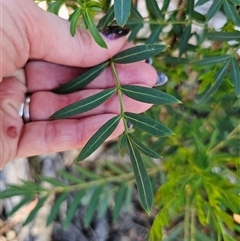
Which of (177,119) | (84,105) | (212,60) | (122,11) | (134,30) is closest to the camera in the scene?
(122,11)

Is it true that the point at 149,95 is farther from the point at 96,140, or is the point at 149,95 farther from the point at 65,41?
the point at 65,41

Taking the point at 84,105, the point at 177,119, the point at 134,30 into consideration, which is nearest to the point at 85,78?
the point at 84,105

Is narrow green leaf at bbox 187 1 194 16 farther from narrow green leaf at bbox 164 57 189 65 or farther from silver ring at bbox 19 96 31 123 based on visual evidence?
silver ring at bbox 19 96 31 123

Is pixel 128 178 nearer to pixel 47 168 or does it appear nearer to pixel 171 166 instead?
pixel 171 166

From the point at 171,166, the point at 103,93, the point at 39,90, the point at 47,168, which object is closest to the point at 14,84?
the point at 39,90

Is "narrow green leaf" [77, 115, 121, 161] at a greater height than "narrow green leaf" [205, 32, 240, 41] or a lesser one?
lesser

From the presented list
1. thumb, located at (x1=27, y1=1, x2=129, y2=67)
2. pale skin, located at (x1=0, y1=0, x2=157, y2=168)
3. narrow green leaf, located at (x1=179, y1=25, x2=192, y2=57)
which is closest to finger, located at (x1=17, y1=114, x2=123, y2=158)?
pale skin, located at (x1=0, y1=0, x2=157, y2=168)
